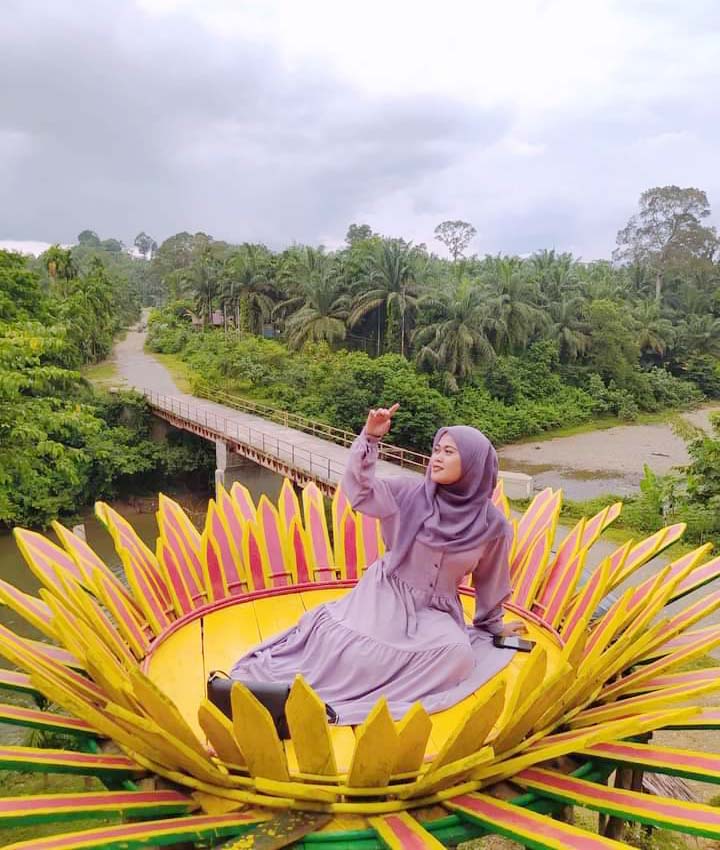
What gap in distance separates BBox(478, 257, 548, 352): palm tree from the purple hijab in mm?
23843

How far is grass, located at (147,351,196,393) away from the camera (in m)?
26.7

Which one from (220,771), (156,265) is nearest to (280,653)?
(220,771)

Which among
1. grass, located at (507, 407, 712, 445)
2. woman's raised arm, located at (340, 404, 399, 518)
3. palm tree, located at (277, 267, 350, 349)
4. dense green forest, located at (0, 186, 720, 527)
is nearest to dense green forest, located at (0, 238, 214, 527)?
dense green forest, located at (0, 186, 720, 527)

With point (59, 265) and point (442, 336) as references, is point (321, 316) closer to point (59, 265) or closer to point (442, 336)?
point (442, 336)

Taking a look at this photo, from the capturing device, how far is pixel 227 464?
18422 millimetres

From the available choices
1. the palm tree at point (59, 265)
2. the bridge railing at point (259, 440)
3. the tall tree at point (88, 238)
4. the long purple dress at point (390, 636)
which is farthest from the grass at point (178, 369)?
the tall tree at point (88, 238)

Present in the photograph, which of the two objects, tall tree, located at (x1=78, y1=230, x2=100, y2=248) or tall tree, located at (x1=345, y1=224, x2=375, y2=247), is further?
tall tree, located at (x1=78, y1=230, x2=100, y2=248)

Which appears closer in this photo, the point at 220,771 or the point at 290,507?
the point at 220,771

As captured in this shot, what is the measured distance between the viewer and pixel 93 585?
3920 mm

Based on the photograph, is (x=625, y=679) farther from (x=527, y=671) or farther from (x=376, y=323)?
(x=376, y=323)

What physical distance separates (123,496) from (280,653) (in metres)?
17.2

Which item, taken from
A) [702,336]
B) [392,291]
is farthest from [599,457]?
[702,336]

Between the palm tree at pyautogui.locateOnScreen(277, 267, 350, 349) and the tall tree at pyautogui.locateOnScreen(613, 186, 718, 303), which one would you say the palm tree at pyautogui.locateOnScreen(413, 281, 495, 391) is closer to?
the palm tree at pyautogui.locateOnScreen(277, 267, 350, 349)

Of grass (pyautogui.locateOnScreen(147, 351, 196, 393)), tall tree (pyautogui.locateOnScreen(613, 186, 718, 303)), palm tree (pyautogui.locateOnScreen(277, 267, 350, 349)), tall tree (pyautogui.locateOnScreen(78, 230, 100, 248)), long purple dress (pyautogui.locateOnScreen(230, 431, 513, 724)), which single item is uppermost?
tall tree (pyautogui.locateOnScreen(78, 230, 100, 248))
